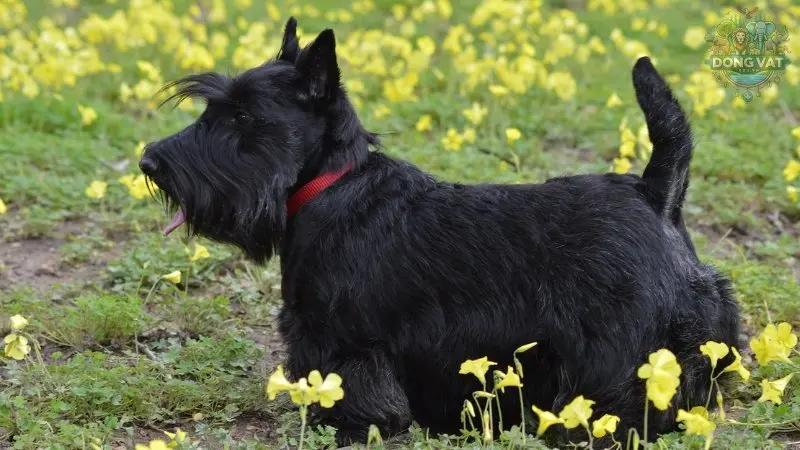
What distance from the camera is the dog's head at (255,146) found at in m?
3.63

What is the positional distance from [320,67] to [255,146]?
1.20 ft

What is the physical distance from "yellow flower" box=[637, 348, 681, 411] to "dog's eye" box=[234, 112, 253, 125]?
5.57 ft

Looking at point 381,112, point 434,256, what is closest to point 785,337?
point 434,256

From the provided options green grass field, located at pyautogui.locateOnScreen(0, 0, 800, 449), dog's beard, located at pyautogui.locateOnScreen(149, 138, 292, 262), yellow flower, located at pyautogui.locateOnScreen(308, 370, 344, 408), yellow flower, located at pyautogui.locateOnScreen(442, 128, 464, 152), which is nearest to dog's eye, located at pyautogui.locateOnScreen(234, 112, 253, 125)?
dog's beard, located at pyautogui.locateOnScreen(149, 138, 292, 262)

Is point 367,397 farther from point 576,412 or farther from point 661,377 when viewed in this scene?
point 661,377

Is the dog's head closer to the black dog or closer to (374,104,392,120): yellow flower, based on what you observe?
the black dog

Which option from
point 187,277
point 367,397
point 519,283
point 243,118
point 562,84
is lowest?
point 367,397

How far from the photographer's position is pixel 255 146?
365cm

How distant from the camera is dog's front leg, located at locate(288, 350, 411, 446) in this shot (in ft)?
11.8

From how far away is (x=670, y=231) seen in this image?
3656 mm

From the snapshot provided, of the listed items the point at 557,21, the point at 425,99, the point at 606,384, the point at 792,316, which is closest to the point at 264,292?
the point at 606,384

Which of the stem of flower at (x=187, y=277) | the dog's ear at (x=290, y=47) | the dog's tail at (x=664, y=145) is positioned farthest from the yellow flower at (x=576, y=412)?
the stem of flower at (x=187, y=277)

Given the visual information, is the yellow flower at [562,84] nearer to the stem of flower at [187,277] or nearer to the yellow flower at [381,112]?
the yellow flower at [381,112]

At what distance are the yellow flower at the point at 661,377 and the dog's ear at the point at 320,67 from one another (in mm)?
1558
